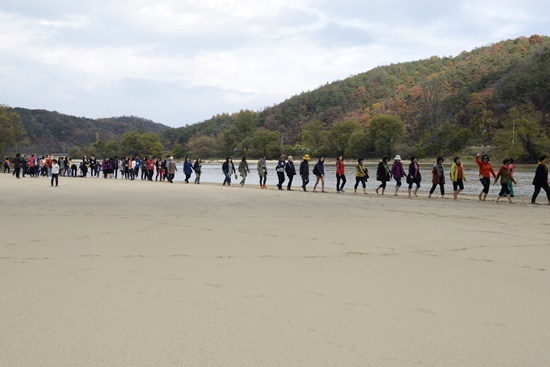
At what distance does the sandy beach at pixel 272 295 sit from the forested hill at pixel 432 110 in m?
66.0

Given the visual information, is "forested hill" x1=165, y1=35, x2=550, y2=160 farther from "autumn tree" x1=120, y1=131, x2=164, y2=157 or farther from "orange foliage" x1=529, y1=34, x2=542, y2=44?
"autumn tree" x1=120, y1=131, x2=164, y2=157

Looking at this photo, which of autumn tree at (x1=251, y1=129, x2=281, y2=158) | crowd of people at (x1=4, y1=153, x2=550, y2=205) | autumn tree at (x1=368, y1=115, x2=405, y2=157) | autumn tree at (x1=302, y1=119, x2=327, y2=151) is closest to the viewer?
crowd of people at (x1=4, y1=153, x2=550, y2=205)

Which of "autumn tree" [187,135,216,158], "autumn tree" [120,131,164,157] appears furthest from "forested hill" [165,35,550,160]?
"autumn tree" [120,131,164,157]

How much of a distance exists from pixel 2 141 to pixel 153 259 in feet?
213

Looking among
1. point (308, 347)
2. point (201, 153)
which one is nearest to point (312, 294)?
point (308, 347)

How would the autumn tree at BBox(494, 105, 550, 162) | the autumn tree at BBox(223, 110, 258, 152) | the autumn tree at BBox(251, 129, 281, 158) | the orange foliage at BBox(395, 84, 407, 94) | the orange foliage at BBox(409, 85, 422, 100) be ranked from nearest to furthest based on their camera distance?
the autumn tree at BBox(494, 105, 550, 162), the orange foliage at BBox(409, 85, 422, 100), the autumn tree at BBox(251, 129, 281, 158), the orange foliage at BBox(395, 84, 407, 94), the autumn tree at BBox(223, 110, 258, 152)

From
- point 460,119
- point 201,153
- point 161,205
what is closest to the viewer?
point 161,205

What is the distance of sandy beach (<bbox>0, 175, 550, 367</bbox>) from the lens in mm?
3803

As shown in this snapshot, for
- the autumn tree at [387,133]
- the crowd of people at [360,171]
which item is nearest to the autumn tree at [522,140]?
the autumn tree at [387,133]

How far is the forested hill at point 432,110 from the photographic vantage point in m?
84.8

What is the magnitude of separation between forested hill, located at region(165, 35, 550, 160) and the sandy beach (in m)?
66.0

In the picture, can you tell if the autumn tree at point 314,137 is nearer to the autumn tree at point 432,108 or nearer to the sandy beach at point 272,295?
the autumn tree at point 432,108

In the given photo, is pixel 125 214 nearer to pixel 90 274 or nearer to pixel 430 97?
pixel 90 274

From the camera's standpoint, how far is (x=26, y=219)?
11.5 meters
